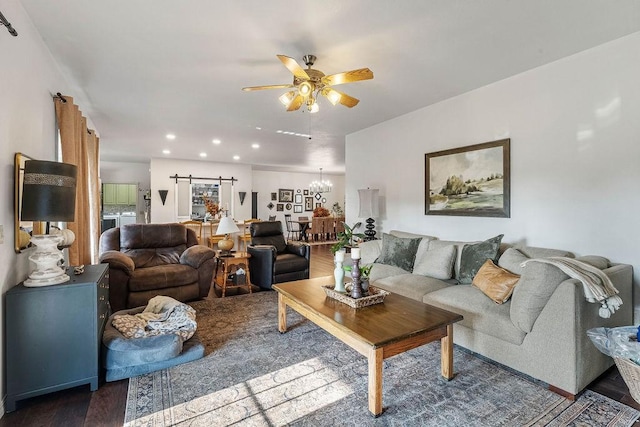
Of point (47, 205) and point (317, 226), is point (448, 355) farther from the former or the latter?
point (317, 226)

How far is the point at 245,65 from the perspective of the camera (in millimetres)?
3004

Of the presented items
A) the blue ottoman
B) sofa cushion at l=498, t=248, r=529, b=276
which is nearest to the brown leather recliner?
the blue ottoman

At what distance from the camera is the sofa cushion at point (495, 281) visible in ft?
8.29

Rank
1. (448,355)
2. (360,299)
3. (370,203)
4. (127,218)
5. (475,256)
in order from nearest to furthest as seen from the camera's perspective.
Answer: (448,355), (360,299), (475,256), (370,203), (127,218)

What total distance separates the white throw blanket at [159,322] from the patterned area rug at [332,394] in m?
0.28

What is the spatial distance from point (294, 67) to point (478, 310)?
2.41 meters

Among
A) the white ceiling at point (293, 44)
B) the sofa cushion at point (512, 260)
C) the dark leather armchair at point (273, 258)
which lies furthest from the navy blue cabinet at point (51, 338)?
the sofa cushion at point (512, 260)

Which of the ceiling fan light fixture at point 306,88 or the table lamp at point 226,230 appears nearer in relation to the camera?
the ceiling fan light fixture at point 306,88

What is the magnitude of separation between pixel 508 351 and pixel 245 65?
3.32 meters

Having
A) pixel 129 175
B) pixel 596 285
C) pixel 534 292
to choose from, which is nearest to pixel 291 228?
pixel 129 175

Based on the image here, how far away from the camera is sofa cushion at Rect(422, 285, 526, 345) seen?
7.52 ft

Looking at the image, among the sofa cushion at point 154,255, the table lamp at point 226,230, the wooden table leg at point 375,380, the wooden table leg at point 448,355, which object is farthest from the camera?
the table lamp at point 226,230

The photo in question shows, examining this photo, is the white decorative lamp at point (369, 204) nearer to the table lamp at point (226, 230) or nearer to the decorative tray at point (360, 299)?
the table lamp at point (226, 230)

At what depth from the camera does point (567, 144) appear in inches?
116
